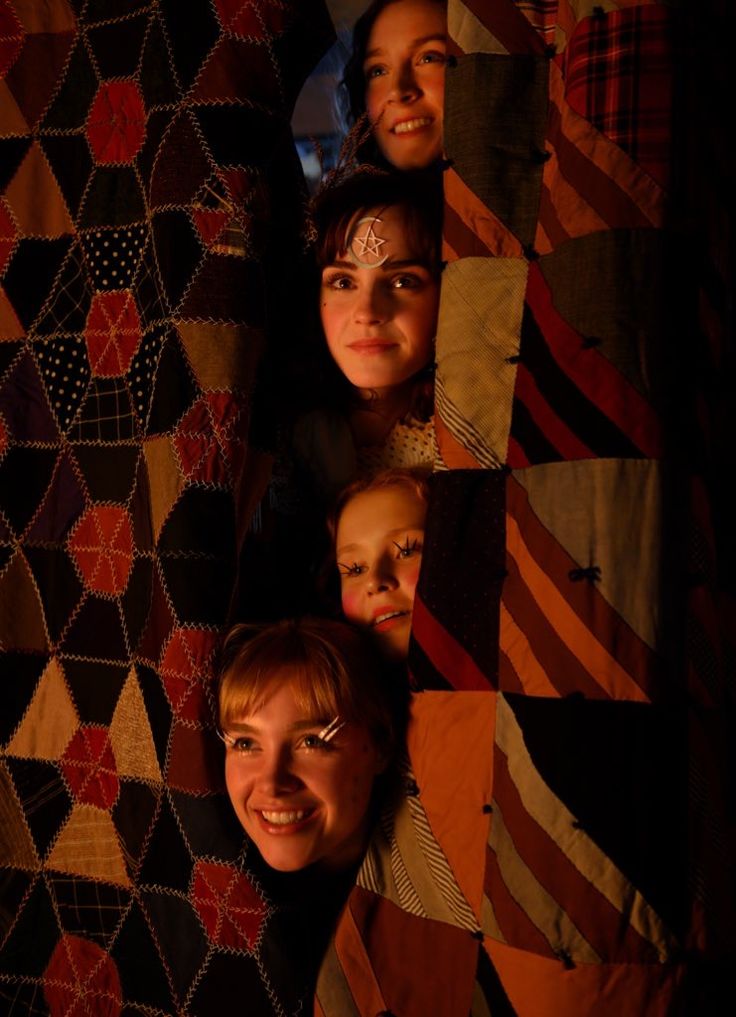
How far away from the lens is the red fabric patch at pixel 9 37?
3.76 feet

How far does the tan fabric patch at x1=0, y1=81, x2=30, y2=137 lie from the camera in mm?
1145

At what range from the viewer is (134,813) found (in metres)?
1.03

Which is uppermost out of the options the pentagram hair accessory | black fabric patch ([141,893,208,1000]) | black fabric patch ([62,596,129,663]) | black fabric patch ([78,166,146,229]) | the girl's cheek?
black fabric patch ([78,166,146,229])

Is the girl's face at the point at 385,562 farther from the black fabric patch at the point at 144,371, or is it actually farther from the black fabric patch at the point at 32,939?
the black fabric patch at the point at 32,939

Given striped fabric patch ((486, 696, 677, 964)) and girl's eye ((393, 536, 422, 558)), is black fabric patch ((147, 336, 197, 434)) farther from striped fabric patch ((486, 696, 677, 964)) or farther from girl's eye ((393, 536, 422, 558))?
striped fabric patch ((486, 696, 677, 964))

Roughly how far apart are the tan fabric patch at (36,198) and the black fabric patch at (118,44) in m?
0.14

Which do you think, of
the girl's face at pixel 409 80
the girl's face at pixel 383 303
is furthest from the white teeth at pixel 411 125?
the girl's face at pixel 383 303

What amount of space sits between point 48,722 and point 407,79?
90cm

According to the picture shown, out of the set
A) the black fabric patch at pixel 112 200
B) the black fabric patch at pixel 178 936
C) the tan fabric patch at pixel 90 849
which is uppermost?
the black fabric patch at pixel 112 200

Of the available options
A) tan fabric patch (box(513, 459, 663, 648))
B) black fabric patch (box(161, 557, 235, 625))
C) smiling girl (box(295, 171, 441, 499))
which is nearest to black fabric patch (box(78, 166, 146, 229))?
smiling girl (box(295, 171, 441, 499))

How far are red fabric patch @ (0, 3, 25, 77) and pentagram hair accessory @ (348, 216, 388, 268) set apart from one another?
51cm

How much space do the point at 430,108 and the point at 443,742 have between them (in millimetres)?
737

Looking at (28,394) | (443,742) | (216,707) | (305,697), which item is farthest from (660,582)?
(28,394)

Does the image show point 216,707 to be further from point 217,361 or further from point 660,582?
point 660,582
